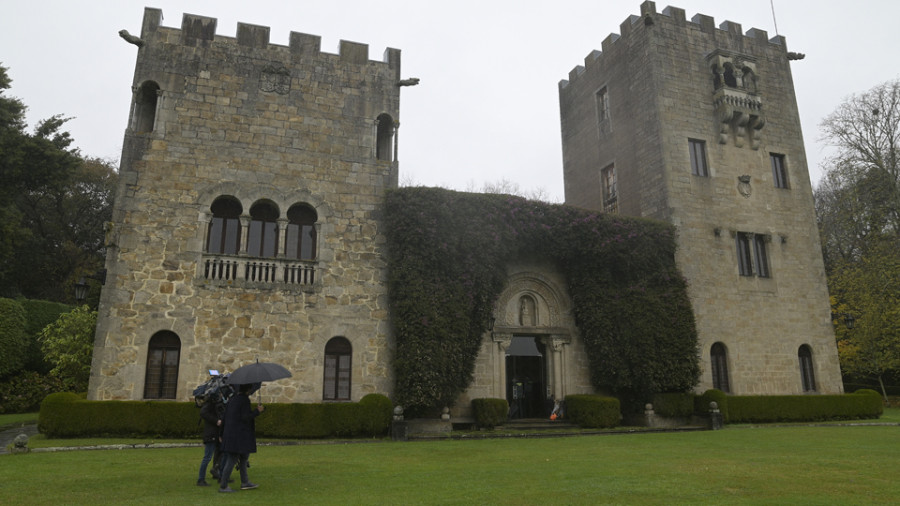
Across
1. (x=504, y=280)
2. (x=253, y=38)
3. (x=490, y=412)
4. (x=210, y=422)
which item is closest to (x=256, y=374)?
(x=210, y=422)

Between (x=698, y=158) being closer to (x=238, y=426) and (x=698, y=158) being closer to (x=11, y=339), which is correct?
(x=238, y=426)

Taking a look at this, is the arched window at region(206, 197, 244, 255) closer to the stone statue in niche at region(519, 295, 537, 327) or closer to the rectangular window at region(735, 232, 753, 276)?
the stone statue in niche at region(519, 295, 537, 327)

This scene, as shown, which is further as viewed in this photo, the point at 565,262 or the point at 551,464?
the point at 565,262

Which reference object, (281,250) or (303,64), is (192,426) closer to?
(281,250)

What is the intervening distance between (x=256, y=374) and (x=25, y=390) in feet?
74.1

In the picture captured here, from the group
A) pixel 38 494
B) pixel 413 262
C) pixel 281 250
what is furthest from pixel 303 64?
pixel 38 494

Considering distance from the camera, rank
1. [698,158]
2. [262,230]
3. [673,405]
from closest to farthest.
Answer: [262,230] → [673,405] → [698,158]

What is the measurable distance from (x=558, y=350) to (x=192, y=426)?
36.7 feet

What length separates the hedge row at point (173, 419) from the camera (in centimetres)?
1348

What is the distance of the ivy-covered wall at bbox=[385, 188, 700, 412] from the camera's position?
1630 cm

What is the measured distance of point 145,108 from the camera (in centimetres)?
1722

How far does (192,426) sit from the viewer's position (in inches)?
551

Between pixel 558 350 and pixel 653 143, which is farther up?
pixel 653 143

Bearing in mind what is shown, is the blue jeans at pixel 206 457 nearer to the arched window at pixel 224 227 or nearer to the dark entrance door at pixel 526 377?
the arched window at pixel 224 227
